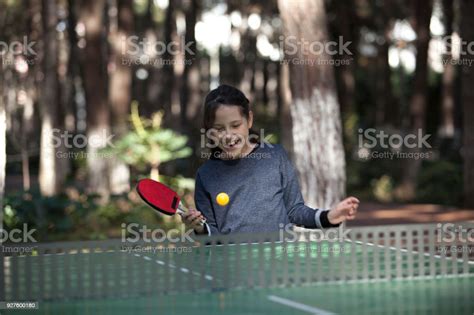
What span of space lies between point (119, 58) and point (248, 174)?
23.3m

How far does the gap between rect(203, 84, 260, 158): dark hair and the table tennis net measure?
91 cm

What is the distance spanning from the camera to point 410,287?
4461 mm

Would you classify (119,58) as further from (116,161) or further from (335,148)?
(335,148)

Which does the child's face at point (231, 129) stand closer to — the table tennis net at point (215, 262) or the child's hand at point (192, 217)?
the child's hand at point (192, 217)

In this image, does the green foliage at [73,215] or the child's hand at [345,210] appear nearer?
the child's hand at [345,210]

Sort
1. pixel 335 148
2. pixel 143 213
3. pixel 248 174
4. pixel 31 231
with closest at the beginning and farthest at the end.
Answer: pixel 248 174, pixel 335 148, pixel 31 231, pixel 143 213

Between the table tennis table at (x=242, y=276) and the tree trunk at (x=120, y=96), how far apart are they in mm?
17353

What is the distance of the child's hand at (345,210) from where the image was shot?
14.2 feet

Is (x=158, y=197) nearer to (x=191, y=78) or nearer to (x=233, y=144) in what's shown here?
(x=233, y=144)

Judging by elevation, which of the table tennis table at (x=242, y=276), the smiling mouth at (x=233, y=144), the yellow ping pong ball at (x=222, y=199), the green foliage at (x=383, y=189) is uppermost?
the smiling mouth at (x=233, y=144)

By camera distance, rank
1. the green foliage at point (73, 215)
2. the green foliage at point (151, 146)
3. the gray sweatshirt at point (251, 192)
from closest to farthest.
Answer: the gray sweatshirt at point (251, 192)
the green foliage at point (73, 215)
the green foliage at point (151, 146)

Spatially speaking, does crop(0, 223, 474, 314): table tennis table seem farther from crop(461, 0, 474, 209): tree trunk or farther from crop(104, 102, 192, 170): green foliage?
crop(461, 0, 474, 209): tree trunk

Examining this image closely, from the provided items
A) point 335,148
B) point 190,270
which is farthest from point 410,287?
point 335,148

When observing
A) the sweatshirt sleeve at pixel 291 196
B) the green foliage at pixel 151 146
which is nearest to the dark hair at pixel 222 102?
the sweatshirt sleeve at pixel 291 196
